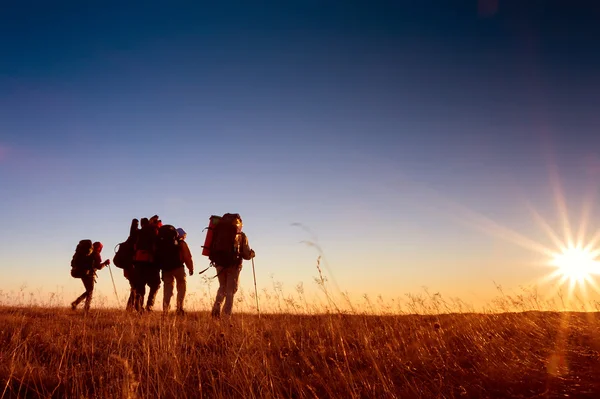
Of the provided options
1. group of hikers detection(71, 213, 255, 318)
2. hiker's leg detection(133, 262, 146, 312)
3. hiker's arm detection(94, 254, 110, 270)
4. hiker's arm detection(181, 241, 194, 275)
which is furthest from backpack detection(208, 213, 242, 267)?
hiker's arm detection(94, 254, 110, 270)

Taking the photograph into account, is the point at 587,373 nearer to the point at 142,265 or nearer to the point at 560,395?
the point at 560,395

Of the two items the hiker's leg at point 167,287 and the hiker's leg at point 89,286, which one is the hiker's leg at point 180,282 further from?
the hiker's leg at point 89,286

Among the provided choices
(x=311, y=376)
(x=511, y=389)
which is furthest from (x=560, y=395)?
(x=311, y=376)

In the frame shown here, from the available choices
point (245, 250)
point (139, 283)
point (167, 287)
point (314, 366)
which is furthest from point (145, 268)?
point (314, 366)

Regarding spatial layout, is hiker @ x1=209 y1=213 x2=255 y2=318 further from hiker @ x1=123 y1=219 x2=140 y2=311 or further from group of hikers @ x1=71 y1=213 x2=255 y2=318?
hiker @ x1=123 y1=219 x2=140 y2=311

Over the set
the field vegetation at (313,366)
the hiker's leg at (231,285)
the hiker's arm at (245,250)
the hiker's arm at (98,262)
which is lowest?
the field vegetation at (313,366)

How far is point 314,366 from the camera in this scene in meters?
5.48

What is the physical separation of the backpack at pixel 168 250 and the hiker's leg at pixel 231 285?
1473mm

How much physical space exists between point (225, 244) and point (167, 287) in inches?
80.0

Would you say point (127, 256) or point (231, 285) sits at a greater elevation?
point (127, 256)

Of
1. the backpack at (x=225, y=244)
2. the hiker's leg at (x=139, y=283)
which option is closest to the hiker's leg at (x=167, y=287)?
the hiker's leg at (x=139, y=283)

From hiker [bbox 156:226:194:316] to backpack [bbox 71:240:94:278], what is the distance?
2631 millimetres

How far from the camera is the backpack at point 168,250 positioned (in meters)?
11.1

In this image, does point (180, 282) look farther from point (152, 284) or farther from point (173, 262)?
point (152, 284)
